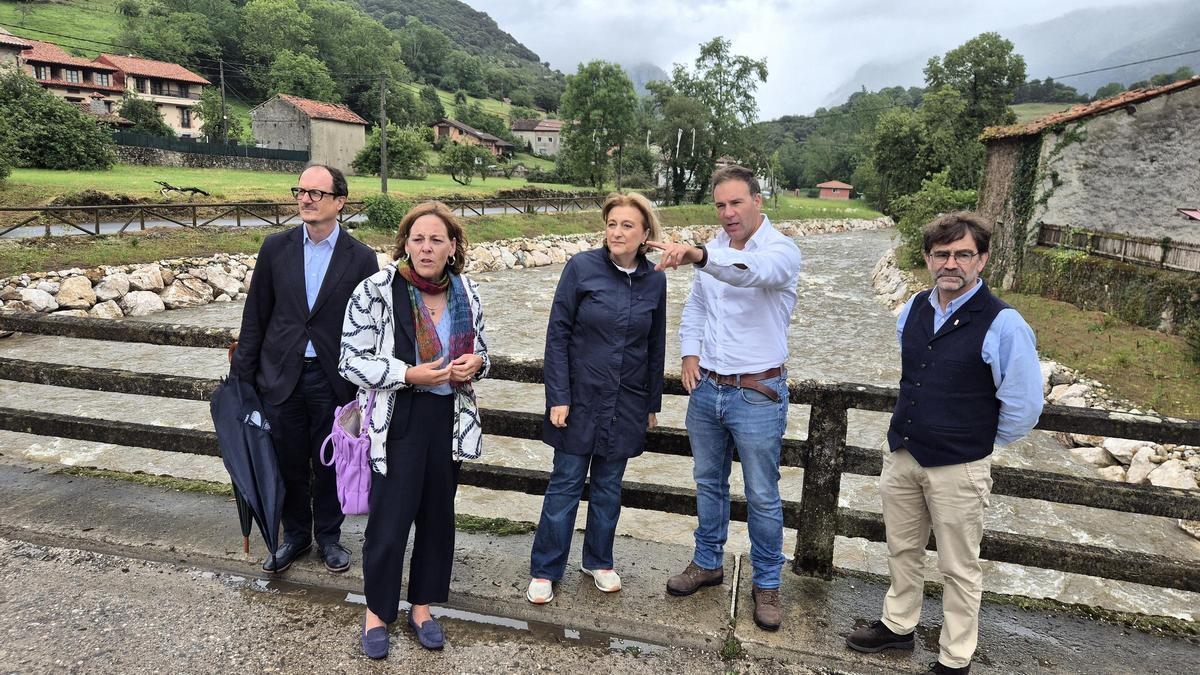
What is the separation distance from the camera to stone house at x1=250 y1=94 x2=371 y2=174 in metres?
56.0

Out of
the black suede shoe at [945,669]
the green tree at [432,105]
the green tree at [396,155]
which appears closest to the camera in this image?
the black suede shoe at [945,669]

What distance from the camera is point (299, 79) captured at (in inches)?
3162

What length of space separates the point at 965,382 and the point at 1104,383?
386 inches

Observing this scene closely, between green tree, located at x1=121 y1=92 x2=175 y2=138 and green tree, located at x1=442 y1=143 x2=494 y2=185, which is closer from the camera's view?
green tree, located at x1=121 y1=92 x2=175 y2=138

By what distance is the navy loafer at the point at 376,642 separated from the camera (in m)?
3.03

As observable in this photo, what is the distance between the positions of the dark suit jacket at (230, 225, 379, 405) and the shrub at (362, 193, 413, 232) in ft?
81.8

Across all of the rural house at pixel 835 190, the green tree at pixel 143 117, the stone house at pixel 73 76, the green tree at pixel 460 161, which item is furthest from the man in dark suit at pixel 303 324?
the rural house at pixel 835 190

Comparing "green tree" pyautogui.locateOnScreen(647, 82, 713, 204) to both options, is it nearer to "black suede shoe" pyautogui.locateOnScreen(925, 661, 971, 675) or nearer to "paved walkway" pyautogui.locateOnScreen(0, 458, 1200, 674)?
"paved walkway" pyautogui.locateOnScreen(0, 458, 1200, 674)

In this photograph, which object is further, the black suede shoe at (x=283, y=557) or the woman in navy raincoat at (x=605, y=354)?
the black suede shoe at (x=283, y=557)

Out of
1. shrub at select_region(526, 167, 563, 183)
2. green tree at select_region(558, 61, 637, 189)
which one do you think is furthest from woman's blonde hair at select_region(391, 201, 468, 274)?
shrub at select_region(526, 167, 563, 183)

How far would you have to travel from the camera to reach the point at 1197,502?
129 inches

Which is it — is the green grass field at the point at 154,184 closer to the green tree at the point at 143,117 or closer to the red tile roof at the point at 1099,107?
the green tree at the point at 143,117

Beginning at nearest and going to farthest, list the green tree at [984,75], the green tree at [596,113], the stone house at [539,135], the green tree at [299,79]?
1. the green tree at [984,75]
2. the green tree at [596,113]
3. the green tree at [299,79]
4. the stone house at [539,135]

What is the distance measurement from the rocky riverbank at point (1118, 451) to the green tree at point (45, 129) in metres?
40.5
